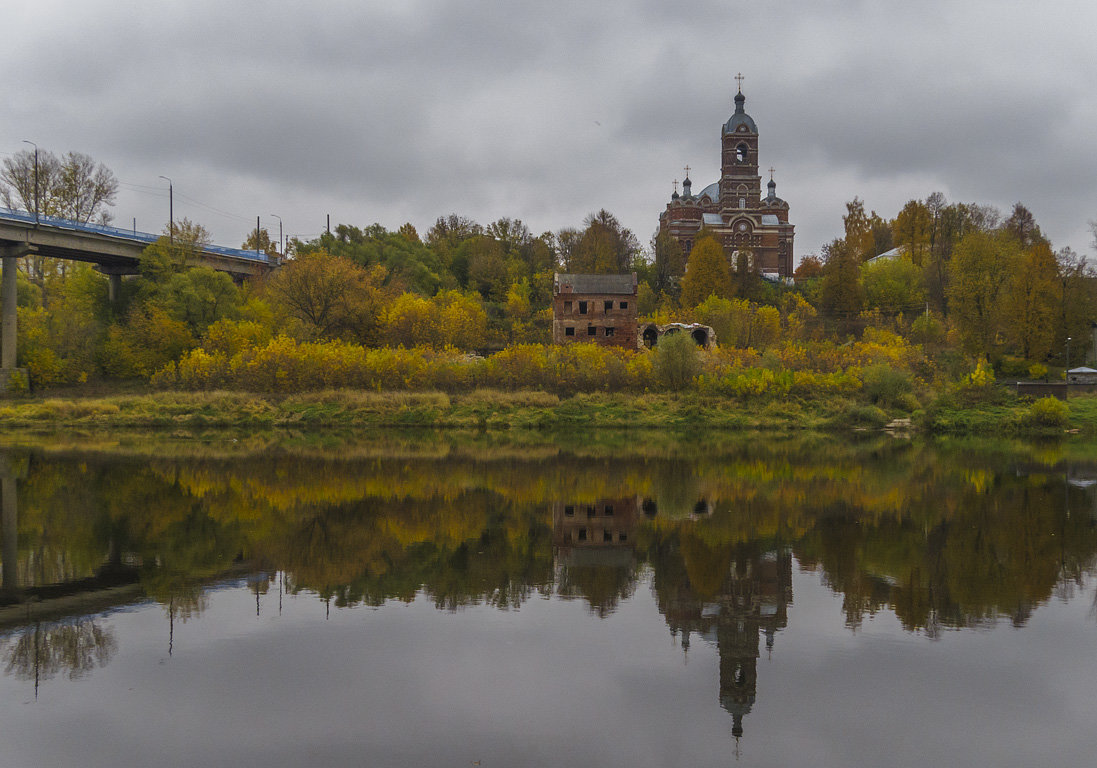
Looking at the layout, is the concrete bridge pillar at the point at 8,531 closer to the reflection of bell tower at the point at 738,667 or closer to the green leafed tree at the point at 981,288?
the reflection of bell tower at the point at 738,667

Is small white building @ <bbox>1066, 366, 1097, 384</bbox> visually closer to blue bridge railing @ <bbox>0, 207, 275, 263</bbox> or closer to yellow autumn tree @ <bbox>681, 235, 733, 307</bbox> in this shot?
yellow autumn tree @ <bbox>681, 235, 733, 307</bbox>

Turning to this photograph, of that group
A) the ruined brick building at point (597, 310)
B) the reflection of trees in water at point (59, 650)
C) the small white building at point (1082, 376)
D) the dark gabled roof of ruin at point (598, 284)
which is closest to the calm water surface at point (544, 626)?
the reflection of trees in water at point (59, 650)

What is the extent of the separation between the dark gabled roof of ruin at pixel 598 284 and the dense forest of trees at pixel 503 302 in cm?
458

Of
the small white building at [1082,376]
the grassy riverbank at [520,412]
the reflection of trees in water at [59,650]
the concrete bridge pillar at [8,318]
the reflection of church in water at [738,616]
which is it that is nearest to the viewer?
the reflection of church in water at [738,616]

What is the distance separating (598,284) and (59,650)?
4628 cm

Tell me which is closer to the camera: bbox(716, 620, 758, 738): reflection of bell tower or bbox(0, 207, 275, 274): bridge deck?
bbox(716, 620, 758, 738): reflection of bell tower

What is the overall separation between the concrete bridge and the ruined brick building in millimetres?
25252

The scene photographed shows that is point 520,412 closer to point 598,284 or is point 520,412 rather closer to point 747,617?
point 598,284

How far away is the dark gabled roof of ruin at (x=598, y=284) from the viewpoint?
53.2m

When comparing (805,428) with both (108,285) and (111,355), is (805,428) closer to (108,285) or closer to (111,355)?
(111,355)

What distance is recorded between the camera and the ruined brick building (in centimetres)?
5312

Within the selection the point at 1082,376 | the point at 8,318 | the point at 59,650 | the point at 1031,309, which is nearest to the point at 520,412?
the point at 8,318

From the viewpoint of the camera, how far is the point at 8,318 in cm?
4372

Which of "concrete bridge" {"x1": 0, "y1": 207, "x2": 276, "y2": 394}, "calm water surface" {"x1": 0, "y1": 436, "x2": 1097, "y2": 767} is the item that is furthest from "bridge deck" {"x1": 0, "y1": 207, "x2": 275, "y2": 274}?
"calm water surface" {"x1": 0, "y1": 436, "x2": 1097, "y2": 767}
